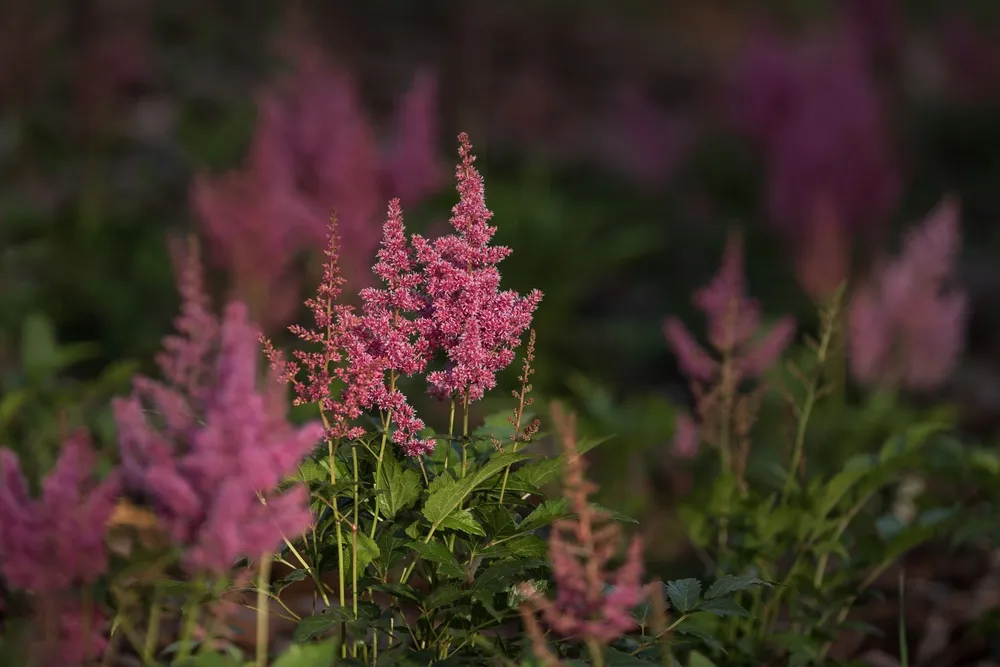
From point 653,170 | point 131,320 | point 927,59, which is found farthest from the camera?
point 927,59

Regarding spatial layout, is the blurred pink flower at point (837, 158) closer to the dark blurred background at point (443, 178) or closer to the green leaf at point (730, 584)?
the dark blurred background at point (443, 178)

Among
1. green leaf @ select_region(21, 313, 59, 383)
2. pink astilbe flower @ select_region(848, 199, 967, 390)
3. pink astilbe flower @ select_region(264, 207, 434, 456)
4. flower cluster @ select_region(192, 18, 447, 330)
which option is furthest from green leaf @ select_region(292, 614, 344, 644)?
pink astilbe flower @ select_region(848, 199, 967, 390)

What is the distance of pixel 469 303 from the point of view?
157 cm

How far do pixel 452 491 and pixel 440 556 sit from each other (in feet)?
0.30

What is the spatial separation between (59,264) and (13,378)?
226 centimetres

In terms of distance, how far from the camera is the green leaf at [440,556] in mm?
1561

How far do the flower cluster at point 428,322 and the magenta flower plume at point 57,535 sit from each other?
30 cm

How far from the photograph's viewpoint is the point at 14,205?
15.5ft

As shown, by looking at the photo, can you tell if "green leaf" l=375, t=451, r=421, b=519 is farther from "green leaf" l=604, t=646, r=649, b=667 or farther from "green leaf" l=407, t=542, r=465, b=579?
"green leaf" l=604, t=646, r=649, b=667

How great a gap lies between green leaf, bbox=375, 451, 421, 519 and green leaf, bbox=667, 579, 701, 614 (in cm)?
39

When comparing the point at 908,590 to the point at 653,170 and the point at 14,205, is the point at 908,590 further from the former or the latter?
the point at 653,170

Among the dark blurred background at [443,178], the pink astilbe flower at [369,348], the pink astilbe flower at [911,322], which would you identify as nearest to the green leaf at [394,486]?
the pink astilbe flower at [369,348]

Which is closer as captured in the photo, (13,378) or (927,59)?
(13,378)

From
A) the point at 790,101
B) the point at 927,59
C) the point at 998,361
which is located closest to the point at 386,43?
the point at 790,101
